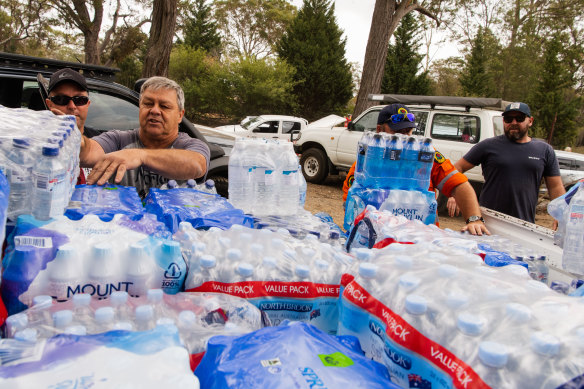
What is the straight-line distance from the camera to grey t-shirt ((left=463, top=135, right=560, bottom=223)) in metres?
4.26

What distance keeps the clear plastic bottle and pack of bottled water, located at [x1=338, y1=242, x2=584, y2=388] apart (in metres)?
1.06

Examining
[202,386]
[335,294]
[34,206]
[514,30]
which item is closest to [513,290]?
[335,294]

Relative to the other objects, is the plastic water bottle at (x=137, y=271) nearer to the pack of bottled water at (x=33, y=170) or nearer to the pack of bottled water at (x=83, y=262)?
the pack of bottled water at (x=83, y=262)

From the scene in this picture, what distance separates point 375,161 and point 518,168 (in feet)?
A: 7.01

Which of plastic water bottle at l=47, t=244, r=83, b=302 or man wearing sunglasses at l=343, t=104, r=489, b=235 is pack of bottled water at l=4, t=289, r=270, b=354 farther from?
man wearing sunglasses at l=343, t=104, r=489, b=235

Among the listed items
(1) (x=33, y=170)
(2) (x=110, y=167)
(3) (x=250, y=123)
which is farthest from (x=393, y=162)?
(3) (x=250, y=123)

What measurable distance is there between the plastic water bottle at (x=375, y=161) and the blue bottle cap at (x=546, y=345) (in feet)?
6.68

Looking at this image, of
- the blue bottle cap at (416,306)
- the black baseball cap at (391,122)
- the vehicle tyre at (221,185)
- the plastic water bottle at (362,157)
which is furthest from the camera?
the vehicle tyre at (221,185)

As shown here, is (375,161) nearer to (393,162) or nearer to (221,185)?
(393,162)

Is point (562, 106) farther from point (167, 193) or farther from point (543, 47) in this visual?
point (167, 193)

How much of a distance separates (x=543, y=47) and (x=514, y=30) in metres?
2.72

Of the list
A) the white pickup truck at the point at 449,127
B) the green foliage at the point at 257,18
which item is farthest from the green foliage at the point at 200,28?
the white pickup truck at the point at 449,127

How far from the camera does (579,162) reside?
10.2 meters

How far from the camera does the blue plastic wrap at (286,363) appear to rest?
0.93 m
